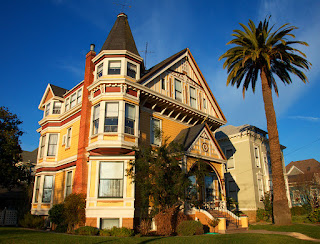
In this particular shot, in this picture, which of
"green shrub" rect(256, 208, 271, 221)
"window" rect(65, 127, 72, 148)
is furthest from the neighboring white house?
"window" rect(65, 127, 72, 148)

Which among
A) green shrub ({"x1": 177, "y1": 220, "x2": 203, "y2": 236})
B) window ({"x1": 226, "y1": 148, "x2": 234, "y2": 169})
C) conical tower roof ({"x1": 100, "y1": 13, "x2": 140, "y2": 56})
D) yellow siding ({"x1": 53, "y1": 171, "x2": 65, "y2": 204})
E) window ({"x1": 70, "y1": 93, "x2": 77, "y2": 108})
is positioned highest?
conical tower roof ({"x1": 100, "y1": 13, "x2": 140, "y2": 56})

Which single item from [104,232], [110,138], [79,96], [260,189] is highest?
[79,96]

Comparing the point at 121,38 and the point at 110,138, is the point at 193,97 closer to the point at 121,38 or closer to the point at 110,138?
the point at 121,38

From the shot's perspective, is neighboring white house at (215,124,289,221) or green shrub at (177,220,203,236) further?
neighboring white house at (215,124,289,221)

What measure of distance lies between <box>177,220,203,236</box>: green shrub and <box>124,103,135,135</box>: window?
7.26 m

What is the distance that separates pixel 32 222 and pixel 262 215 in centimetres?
2350

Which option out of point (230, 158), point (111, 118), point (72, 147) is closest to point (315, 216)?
point (230, 158)

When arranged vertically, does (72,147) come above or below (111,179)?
above

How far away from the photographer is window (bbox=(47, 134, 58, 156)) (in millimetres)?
26136

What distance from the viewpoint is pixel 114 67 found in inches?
826

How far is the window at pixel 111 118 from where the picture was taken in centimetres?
1892

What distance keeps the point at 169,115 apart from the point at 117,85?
20.2 ft

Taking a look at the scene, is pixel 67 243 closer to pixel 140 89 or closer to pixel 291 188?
pixel 140 89

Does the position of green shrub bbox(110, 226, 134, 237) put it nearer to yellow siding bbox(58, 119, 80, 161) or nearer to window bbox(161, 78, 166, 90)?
yellow siding bbox(58, 119, 80, 161)
